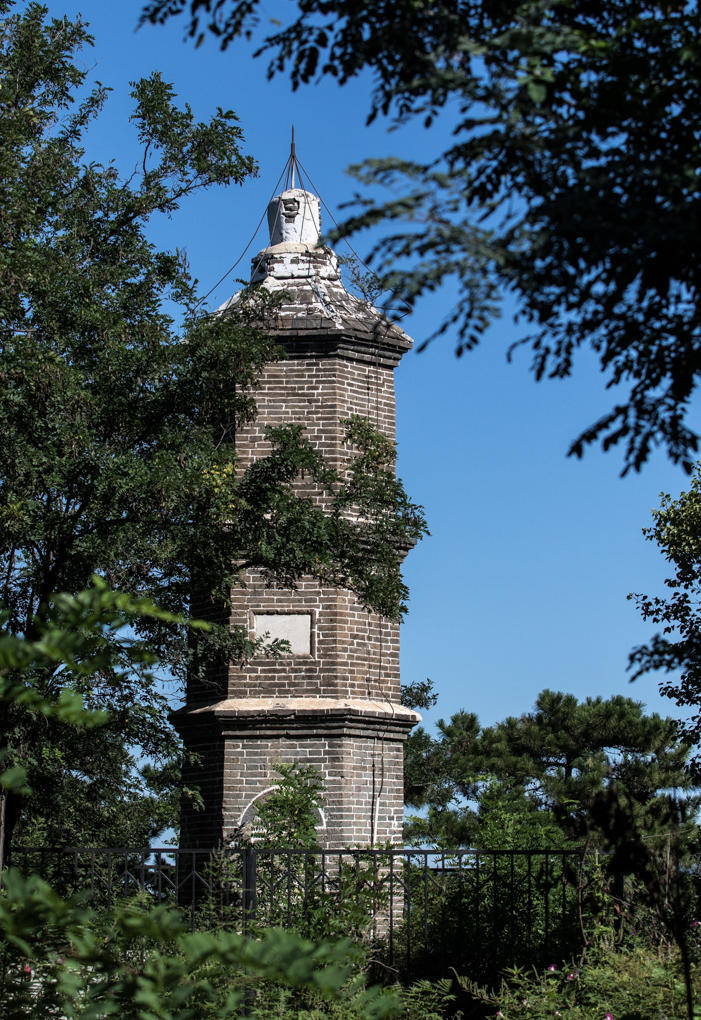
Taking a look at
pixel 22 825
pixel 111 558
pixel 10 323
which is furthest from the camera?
pixel 22 825

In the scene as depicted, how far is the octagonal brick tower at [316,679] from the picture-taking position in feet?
45.1

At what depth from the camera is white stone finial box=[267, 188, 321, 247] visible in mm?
16188

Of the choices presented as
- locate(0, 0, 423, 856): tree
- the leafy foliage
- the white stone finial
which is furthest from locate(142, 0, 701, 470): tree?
the white stone finial

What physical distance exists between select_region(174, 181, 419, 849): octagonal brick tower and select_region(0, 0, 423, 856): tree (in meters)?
0.47

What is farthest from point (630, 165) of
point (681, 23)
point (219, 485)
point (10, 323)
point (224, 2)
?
point (10, 323)

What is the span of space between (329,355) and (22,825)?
28.6 ft

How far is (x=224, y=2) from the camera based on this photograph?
5.04 m

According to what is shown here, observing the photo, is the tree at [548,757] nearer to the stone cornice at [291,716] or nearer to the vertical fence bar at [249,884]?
the stone cornice at [291,716]

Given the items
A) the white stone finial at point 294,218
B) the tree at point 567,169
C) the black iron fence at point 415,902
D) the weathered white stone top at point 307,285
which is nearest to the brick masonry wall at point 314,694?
the weathered white stone top at point 307,285

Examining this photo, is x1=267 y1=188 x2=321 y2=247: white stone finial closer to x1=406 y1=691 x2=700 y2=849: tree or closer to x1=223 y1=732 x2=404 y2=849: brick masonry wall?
x1=223 y1=732 x2=404 y2=849: brick masonry wall

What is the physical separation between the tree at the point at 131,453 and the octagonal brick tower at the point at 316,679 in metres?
0.47

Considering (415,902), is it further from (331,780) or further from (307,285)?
(307,285)

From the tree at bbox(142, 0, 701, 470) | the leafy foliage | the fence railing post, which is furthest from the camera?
the fence railing post

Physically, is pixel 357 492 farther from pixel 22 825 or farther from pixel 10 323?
pixel 22 825
